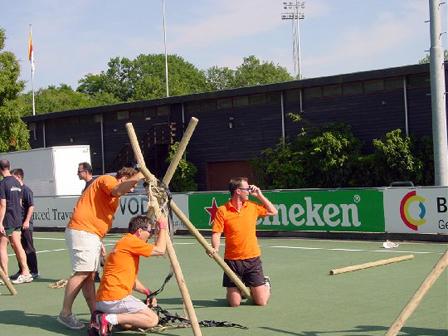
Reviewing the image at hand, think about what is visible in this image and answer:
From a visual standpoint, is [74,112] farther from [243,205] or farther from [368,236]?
[243,205]

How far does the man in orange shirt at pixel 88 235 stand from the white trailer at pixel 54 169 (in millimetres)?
23516

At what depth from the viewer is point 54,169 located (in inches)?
1289

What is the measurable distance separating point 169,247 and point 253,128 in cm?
2898

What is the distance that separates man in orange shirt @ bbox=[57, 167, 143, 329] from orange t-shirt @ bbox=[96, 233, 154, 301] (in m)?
0.90

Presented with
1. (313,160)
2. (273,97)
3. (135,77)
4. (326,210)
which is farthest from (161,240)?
(135,77)

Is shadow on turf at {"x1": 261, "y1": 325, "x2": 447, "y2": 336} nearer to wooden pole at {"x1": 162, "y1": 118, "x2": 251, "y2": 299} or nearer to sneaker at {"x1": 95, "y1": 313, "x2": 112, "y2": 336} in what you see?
wooden pole at {"x1": 162, "y1": 118, "x2": 251, "y2": 299}

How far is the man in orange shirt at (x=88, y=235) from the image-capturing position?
361 inches

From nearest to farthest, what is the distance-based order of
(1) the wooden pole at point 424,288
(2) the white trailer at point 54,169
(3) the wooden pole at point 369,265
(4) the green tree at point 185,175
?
(1) the wooden pole at point 424,288 < (3) the wooden pole at point 369,265 < (2) the white trailer at point 54,169 < (4) the green tree at point 185,175

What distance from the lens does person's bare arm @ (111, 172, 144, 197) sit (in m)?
8.46

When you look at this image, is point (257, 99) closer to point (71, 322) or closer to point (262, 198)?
point (262, 198)

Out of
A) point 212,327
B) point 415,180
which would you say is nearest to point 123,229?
point 415,180

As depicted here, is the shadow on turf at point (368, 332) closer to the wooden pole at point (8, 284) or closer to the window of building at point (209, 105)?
the wooden pole at point (8, 284)

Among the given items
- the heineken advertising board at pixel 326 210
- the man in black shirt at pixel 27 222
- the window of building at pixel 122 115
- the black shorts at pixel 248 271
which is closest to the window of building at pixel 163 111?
the window of building at pixel 122 115

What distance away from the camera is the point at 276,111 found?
36062mm
